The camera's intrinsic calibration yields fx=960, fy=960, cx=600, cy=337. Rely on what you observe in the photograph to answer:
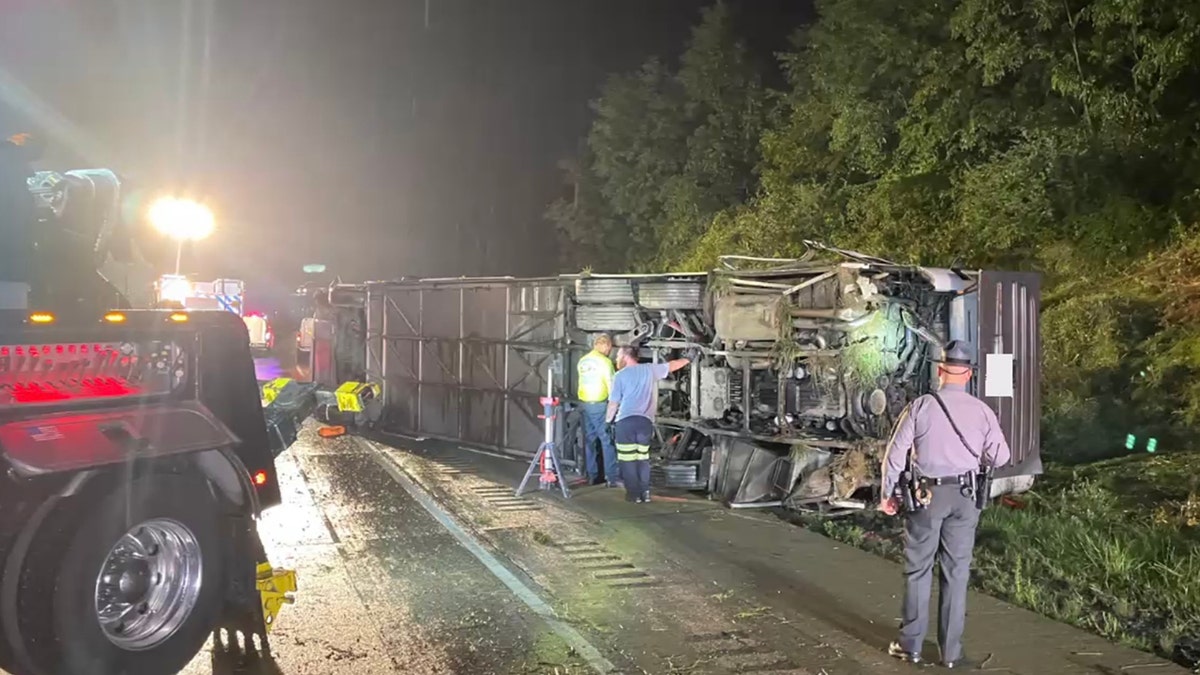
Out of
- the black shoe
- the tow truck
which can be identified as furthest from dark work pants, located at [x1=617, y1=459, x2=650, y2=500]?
the tow truck

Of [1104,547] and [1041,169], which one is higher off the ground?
[1041,169]

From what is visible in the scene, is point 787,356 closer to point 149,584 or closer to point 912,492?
point 912,492

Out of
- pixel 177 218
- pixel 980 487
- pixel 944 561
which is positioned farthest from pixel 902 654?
pixel 177 218

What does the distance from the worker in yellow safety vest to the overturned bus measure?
56 cm

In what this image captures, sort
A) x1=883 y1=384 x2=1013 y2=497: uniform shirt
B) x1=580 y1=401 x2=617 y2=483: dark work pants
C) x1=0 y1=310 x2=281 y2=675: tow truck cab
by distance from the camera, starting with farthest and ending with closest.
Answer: x1=580 y1=401 x2=617 y2=483: dark work pants, x1=883 y1=384 x2=1013 y2=497: uniform shirt, x1=0 y1=310 x2=281 y2=675: tow truck cab

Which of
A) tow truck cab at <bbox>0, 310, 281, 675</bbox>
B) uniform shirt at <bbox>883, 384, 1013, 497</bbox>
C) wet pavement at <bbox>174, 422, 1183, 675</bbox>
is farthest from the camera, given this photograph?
wet pavement at <bbox>174, 422, 1183, 675</bbox>

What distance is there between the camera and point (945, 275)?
28.8ft

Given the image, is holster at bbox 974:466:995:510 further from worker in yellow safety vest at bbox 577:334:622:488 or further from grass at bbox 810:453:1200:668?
worker in yellow safety vest at bbox 577:334:622:488

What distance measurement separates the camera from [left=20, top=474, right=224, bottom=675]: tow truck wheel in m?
3.76

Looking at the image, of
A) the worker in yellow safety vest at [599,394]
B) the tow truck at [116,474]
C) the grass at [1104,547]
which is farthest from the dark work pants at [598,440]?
the tow truck at [116,474]

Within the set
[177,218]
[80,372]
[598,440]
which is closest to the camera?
[80,372]

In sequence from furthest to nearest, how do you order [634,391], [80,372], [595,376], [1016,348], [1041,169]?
[1041,169] < [595,376] < [634,391] < [1016,348] < [80,372]

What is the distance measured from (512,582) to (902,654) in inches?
108

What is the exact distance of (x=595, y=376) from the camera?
10.2m
